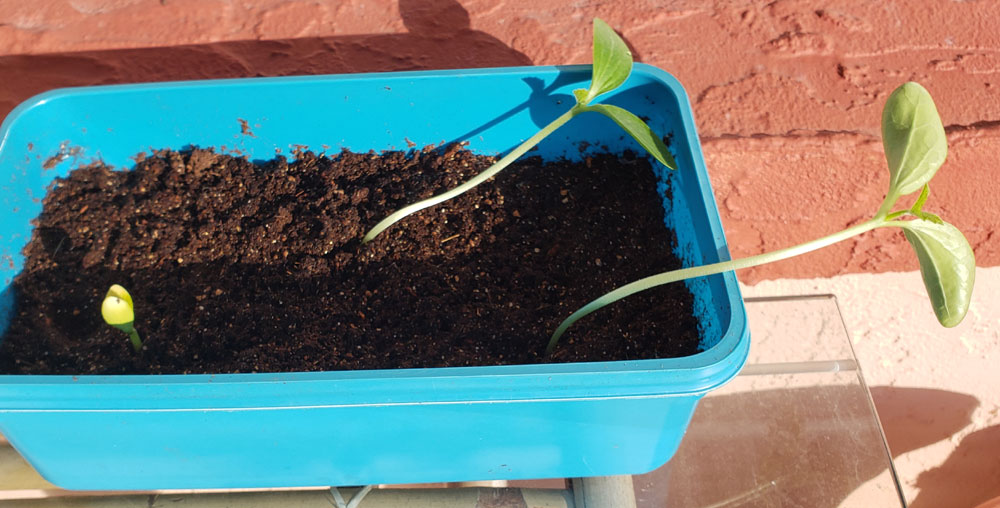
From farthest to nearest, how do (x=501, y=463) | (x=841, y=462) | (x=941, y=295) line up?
(x=841, y=462) < (x=501, y=463) < (x=941, y=295)

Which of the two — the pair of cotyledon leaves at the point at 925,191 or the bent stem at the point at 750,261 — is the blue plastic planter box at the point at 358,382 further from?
the pair of cotyledon leaves at the point at 925,191

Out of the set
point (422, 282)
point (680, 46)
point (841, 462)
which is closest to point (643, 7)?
point (680, 46)

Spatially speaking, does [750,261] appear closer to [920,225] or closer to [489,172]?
[920,225]

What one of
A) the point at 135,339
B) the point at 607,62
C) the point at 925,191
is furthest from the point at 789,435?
the point at 135,339

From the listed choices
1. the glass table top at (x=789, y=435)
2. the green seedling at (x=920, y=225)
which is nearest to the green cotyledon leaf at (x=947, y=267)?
the green seedling at (x=920, y=225)

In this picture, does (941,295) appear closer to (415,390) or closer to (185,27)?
(415,390)

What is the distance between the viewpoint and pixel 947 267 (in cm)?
59

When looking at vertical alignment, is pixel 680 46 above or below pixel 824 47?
above

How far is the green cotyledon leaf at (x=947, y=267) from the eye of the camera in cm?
59

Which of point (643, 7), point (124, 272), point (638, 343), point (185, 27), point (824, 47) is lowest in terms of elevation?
point (824, 47)

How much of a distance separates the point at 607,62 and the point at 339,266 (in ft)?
1.20

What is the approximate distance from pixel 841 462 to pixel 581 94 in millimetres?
611

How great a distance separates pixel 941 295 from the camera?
23.2 inches

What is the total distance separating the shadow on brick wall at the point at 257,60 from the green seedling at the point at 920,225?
22.5 inches
